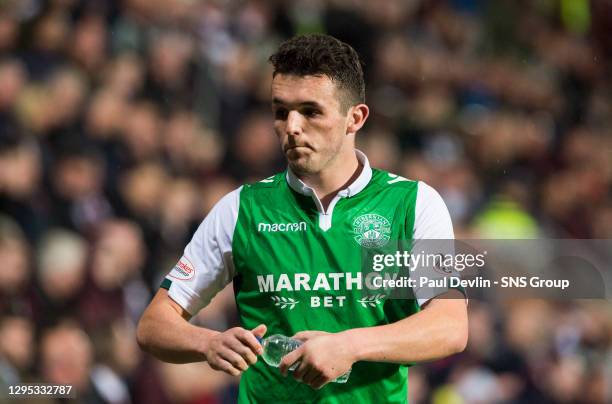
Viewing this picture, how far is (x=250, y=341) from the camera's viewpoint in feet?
9.26

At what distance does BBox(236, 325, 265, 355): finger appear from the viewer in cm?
282

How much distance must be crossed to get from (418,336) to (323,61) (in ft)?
3.09

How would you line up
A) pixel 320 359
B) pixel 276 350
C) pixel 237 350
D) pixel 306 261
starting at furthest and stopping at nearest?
pixel 306 261 < pixel 276 350 < pixel 237 350 < pixel 320 359

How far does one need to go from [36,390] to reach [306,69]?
307 centimetres

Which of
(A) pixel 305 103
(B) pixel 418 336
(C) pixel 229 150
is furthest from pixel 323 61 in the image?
(C) pixel 229 150

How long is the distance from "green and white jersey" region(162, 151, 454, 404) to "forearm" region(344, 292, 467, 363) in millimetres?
99

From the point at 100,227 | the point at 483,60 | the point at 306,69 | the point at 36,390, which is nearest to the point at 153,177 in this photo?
the point at 100,227

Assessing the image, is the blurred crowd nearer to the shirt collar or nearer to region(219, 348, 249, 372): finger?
the shirt collar

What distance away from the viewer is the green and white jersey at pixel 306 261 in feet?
10.6

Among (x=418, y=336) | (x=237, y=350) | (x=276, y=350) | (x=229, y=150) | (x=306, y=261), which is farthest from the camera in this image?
(x=229, y=150)

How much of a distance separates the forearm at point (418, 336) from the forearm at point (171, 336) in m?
0.47

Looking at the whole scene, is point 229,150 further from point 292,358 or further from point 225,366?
point 292,358

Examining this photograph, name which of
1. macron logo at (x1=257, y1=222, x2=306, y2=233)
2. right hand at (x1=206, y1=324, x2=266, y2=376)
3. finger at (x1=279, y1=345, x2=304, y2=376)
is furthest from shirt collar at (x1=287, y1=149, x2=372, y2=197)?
finger at (x1=279, y1=345, x2=304, y2=376)

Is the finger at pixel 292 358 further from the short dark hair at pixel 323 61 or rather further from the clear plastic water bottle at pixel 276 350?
the short dark hair at pixel 323 61
